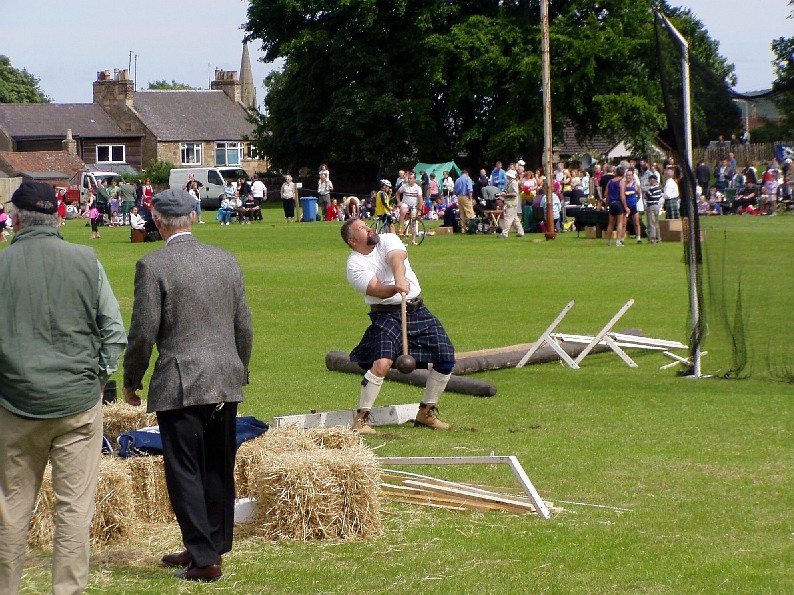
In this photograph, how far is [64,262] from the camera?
5.50 m

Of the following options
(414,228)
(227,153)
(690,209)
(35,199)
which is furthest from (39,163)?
(35,199)

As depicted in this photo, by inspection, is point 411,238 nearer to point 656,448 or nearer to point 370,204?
point 370,204

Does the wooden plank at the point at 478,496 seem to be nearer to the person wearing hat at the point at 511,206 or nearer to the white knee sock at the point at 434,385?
the white knee sock at the point at 434,385

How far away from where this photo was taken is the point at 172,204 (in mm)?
6387

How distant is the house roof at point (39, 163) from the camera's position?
83375 mm

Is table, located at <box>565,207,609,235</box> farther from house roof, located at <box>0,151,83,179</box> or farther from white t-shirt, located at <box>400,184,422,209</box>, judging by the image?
house roof, located at <box>0,151,83,179</box>

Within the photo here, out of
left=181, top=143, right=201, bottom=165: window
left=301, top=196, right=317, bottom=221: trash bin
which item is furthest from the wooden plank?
left=181, top=143, right=201, bottom=165: window

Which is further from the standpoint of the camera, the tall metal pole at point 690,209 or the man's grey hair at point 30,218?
the tall metal pole at point 690,209

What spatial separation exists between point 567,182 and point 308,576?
3990cm

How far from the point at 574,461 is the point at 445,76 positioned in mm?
49014

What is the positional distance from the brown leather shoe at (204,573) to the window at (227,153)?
303ft

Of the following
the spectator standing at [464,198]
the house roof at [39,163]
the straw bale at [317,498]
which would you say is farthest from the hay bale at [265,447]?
the house roof at [39,163]

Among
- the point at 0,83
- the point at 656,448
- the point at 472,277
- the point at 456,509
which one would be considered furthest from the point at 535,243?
the point at 0,83

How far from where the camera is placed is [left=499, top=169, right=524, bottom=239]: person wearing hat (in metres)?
34.8
